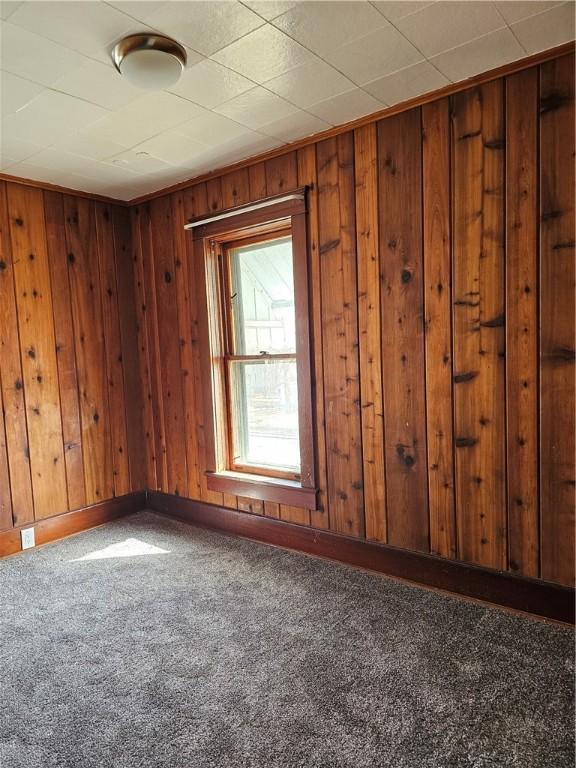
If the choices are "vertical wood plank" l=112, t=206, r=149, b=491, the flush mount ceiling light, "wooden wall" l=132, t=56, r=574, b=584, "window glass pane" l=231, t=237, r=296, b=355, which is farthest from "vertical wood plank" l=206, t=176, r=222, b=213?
the flush mount ceiling light

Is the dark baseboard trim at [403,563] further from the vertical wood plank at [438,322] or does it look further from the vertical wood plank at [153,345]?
the vertical wood plank at [153,345]

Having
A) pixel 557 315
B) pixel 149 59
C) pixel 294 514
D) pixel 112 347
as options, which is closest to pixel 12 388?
pixel 112 347

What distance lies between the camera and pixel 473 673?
6.25ft

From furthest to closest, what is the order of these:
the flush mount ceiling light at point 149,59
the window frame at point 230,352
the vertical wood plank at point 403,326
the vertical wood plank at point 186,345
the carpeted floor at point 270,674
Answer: the vertical wood plank at point 186,345
the window frame at point 230,352
the vertical wood plank at point 403,326
the flush mount ceiling light at point 149,59
the carpeted floor at point 270,674

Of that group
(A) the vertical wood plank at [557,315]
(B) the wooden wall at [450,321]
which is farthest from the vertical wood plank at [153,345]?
(A) the vertical wood plank at [557,315]

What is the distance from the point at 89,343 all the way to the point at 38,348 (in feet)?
1.27

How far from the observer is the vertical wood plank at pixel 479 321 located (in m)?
2.27

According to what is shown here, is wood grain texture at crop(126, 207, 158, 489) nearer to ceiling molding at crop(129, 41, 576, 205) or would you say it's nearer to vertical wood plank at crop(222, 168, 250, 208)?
ceiling molding at crop(129, 41, 576, 205)

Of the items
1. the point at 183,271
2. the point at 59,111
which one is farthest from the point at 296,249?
the point at 59,111

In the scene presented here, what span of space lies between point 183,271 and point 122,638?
93.4 inches

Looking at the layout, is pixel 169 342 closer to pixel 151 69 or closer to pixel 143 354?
pixel 143 354

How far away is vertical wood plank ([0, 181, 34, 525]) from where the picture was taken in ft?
10.6

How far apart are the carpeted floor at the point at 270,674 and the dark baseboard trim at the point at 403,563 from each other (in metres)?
0.09

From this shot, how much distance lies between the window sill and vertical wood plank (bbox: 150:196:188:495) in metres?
0.40
